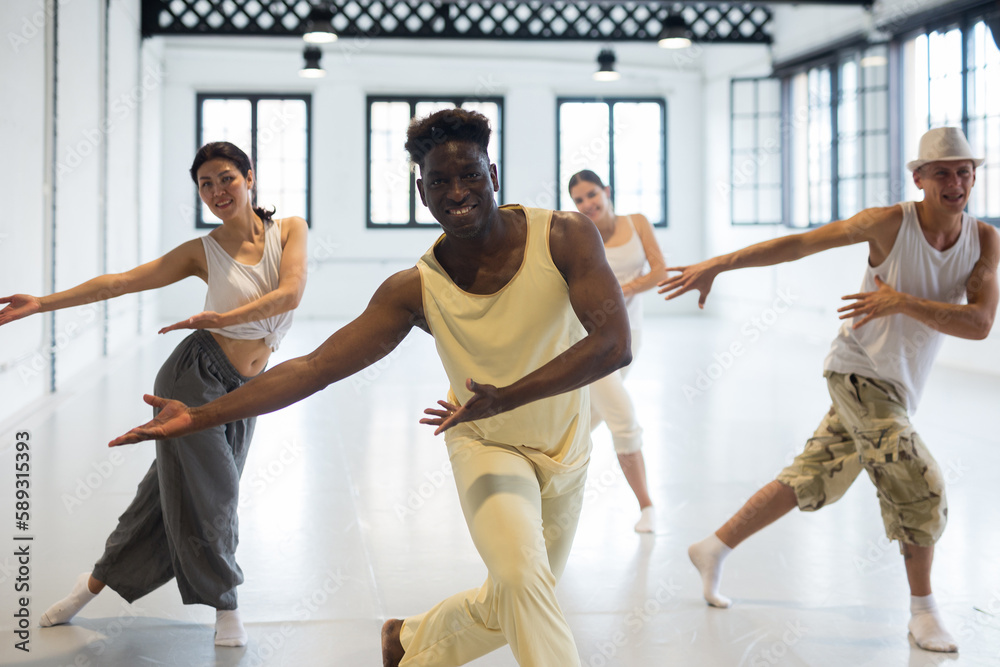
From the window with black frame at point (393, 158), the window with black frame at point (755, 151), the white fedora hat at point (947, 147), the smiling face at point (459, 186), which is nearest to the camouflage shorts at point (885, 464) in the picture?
the white fedora hat at point (947, 147)

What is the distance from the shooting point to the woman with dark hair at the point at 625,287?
3.85m

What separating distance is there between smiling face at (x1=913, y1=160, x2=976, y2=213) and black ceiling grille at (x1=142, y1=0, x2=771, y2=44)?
7.55 metres

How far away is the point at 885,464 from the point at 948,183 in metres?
0.82

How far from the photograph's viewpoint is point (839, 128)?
429 inches

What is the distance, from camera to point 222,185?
2811 millimetres

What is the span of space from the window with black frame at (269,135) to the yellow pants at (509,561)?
40.9ft

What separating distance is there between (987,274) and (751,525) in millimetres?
1052

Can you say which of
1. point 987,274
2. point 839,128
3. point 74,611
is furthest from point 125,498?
point 839,128

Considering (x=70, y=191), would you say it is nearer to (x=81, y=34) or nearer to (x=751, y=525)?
(x=81, y=34)

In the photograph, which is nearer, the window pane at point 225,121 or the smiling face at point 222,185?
the smiling face at point 222,185

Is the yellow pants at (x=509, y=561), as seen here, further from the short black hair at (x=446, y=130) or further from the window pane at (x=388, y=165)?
the window pane at (x=388, y=165)

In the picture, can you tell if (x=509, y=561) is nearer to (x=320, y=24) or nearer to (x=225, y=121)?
(x=320, y=24)

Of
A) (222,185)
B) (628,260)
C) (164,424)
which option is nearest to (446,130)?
(164,424)

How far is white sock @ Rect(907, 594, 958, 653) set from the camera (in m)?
2.67
